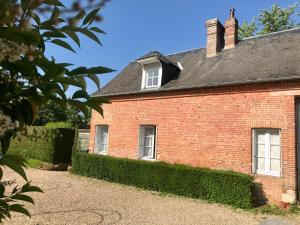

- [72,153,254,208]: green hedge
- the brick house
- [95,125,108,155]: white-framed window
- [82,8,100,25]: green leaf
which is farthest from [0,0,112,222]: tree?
[95,125,108,155]: white-framed window

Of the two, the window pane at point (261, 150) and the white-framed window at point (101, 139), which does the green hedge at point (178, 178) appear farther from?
the white-framed window at point (101, 139)

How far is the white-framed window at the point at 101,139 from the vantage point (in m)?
15.3

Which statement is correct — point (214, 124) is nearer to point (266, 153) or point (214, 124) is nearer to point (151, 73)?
point (266, 153)

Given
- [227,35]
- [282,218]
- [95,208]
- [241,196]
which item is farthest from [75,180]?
[227,35]

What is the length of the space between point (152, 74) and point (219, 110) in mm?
4416

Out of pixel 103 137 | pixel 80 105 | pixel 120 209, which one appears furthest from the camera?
pixel 103 137

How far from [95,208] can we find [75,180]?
476 cm

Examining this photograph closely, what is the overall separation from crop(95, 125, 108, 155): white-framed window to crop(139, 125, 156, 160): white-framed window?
256 centimetres

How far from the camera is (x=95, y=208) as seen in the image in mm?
8039

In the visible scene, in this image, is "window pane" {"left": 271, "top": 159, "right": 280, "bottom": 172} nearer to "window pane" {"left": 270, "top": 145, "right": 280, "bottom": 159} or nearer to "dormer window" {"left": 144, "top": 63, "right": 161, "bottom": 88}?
"window pane" {"left": 270, "top": 145, "right": 280, "bottom": 159}

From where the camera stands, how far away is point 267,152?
9812 mm

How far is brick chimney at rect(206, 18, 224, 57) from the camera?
13.5 m

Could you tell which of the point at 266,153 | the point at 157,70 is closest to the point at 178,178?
the point at 266,153

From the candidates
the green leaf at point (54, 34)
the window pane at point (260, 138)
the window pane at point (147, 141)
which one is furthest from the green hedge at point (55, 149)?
the green leaf at point (54, 34)
